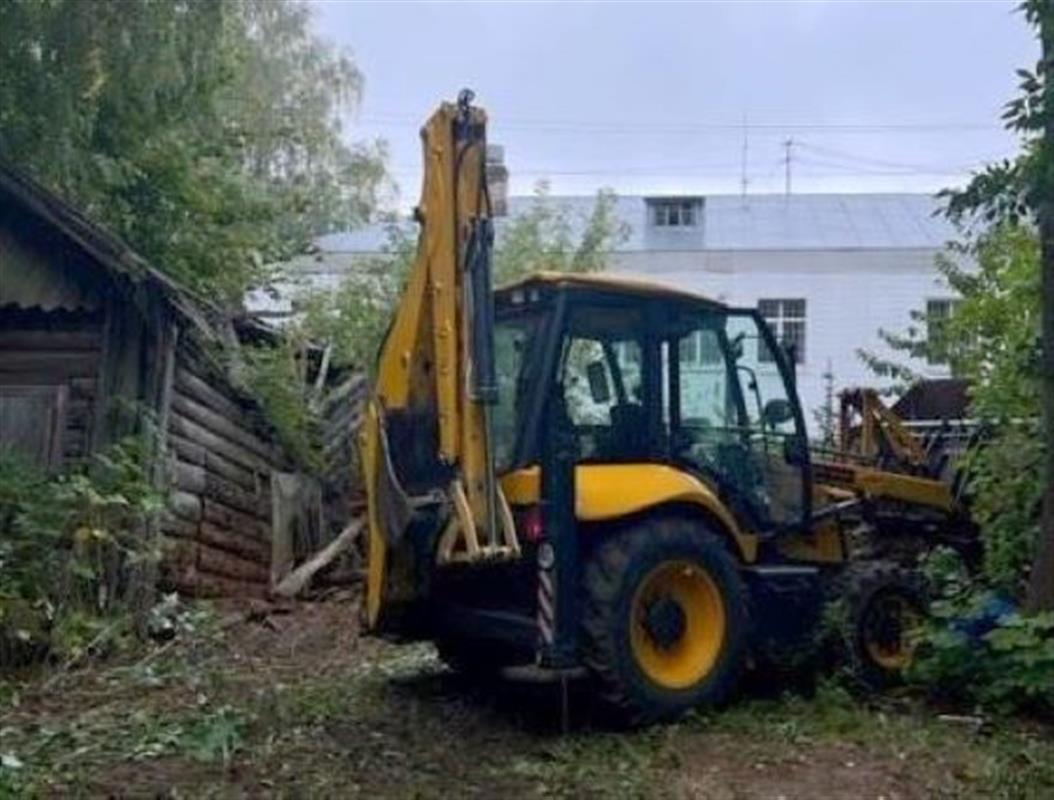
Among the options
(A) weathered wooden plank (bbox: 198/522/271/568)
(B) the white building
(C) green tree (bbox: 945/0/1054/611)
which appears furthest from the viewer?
(B) the white building

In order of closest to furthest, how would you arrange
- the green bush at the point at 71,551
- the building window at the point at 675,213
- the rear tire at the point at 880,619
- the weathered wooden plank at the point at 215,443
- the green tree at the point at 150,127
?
the rear tire at the point at 880,619, the green bush at the point at 71,551, the green tree at the point at 150,127, the weathered wooden plank at the point at 215,443, the building window at the point at 675,213

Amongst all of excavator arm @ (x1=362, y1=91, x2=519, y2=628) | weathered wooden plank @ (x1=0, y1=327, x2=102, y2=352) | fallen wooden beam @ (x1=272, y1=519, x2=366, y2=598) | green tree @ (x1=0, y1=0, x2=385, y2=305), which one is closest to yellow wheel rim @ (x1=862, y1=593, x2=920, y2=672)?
excavator arm @ (x1=362, y1=91, x2=519, y2=628)

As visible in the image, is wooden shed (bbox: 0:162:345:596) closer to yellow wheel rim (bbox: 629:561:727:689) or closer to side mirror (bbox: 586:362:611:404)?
side mirror (bbox: 586:362:611:404)

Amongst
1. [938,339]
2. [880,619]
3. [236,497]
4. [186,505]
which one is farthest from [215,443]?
[938,339]

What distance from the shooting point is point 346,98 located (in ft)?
108

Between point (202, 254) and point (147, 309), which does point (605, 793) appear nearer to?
point (147, 309)

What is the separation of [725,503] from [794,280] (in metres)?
24.1

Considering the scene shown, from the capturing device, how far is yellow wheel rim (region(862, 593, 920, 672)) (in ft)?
30.2

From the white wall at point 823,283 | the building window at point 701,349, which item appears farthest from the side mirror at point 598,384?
the white wall at point 823,283

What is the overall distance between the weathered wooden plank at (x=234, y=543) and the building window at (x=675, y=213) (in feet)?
75.7

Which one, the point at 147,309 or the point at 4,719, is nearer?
the point at 4,719

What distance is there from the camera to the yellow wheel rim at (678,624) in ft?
26.8

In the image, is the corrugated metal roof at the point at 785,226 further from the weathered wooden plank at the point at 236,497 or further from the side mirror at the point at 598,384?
the side mirror at the point at 598,384

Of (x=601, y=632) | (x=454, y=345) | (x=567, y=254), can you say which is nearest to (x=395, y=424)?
(x=454, y=345)
